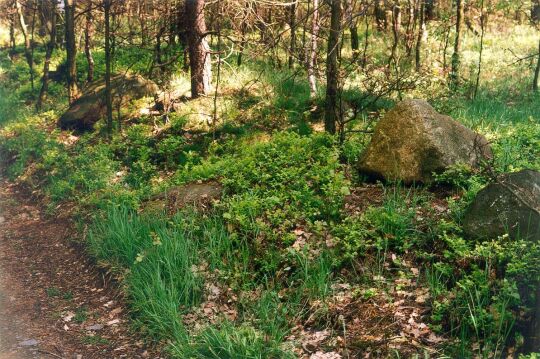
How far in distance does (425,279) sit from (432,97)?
538cm

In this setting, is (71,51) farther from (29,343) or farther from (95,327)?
(29,343)

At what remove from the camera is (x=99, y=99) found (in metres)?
12.5

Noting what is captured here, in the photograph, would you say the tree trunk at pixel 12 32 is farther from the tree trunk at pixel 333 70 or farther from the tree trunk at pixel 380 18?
the tree trunk at pixel 333 70

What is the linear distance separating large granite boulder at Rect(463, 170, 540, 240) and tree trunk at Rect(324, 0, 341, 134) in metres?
3.19

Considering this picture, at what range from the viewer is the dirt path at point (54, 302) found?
548cm

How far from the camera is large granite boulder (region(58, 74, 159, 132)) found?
12266 mm

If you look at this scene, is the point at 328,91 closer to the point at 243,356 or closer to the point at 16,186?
the point at 243,356

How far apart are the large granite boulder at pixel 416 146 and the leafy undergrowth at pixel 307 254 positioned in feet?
0.63

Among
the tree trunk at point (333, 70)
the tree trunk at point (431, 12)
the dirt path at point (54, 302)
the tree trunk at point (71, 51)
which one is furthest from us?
the tree trunk at point (431, 12)

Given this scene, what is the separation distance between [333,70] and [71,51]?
7.71 m

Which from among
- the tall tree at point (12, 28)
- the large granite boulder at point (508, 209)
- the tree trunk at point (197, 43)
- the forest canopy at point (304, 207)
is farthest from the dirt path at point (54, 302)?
the tall tree at point (12, 28)

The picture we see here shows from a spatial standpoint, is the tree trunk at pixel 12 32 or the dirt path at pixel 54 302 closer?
the dirt path at pixel 54 302

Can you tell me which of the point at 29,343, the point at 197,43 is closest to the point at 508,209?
the point at 29,343

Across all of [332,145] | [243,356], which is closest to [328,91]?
[332,145]
